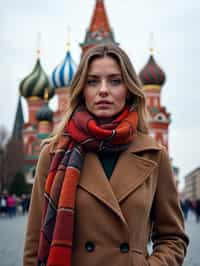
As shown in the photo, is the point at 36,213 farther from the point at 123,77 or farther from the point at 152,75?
the point at 152,75

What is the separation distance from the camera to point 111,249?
8.41ft

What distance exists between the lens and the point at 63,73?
157 ft

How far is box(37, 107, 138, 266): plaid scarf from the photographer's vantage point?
99.6 inches

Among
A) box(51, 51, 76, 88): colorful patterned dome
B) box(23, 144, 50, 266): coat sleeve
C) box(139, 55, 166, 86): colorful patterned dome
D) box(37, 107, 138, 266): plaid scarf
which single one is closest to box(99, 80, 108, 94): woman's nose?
box(37, 107, 138, 266): plaid scarf

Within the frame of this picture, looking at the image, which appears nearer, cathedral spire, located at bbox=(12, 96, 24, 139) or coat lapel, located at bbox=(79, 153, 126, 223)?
coat lapel, located at bbox=(79, 153, 126, 223)

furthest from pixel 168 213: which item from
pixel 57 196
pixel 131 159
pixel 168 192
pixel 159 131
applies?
pixel 159 131

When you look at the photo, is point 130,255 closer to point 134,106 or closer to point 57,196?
point 57,196

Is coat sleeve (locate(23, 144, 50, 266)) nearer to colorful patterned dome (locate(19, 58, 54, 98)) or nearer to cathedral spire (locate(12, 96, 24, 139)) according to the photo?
colorful patterned dome (locate(19, 58, 54, 98))

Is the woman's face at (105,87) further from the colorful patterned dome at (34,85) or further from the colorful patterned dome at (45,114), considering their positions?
the colorful patterned dome at (34,85)

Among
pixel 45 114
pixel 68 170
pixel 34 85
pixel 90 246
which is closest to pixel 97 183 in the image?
pixel 68 170

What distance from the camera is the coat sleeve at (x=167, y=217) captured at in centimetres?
278

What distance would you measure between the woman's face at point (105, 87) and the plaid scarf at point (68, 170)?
0.16 feet

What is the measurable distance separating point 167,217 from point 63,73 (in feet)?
149

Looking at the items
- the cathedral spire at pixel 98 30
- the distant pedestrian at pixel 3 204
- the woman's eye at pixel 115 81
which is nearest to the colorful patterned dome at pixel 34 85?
the cathedral spire at pixel 98 30
